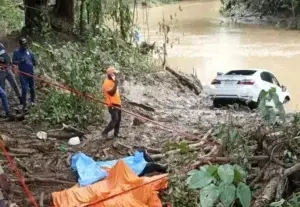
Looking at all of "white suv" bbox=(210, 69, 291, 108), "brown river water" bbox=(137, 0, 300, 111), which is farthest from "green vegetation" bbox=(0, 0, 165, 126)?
"brown river water" bbox=(137, 0, 300, 111)

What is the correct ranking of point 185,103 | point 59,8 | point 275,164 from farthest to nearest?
point 59,8 → point 185,103 → point 275,164

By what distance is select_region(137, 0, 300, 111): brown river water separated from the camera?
85.0 ft

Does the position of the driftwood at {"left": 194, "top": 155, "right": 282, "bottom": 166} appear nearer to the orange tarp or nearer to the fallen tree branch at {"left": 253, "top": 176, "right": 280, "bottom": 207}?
the orange tarp

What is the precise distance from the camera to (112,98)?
423 inches

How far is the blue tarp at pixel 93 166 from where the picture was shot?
8.45m

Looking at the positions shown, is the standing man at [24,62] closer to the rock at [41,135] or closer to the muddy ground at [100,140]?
the muddy ground at [100,140]

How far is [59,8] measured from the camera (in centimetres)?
2003

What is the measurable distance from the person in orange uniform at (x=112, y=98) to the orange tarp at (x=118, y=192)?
277 centimetres

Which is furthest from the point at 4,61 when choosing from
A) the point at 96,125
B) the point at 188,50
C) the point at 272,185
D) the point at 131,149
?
the point at 188,50

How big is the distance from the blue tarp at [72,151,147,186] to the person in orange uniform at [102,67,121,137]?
5.39 ft

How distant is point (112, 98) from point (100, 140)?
827mm

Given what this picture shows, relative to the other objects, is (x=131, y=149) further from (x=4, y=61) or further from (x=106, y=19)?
(x=106, y=19)

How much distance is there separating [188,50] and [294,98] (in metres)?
11.2

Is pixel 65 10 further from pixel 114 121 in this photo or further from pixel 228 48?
pixel 228 48
